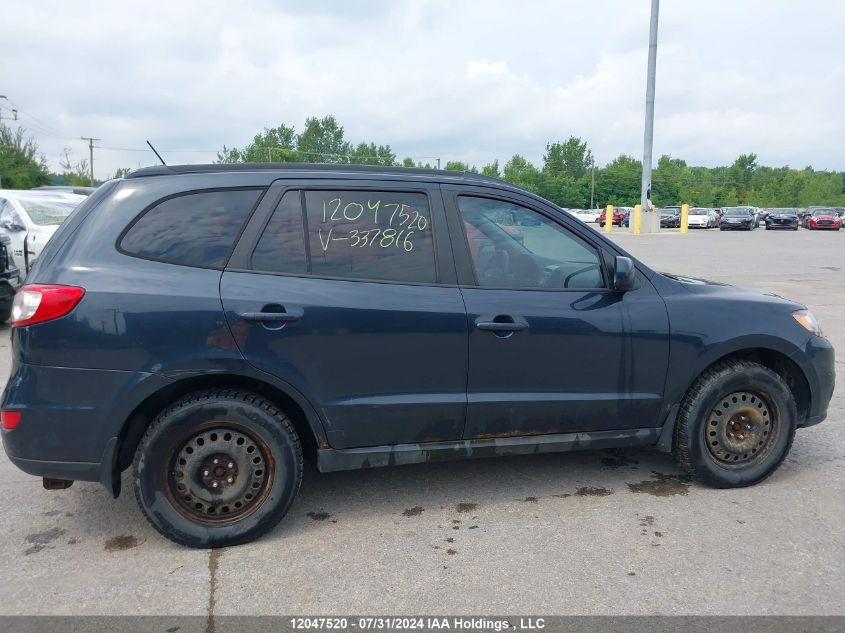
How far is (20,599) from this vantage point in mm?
2875

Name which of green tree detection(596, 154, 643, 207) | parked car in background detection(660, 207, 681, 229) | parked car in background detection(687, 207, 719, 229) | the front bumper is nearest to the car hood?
the front bumper

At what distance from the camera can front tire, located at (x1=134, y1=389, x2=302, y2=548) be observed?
3.21 meters

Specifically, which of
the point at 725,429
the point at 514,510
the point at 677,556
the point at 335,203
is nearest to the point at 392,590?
the point at 514,510

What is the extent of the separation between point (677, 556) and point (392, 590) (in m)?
1.36

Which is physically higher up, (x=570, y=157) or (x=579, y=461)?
(x=570, y=157)

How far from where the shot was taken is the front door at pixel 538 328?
11.6 ft

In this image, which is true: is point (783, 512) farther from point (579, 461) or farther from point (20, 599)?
point (20, 599)

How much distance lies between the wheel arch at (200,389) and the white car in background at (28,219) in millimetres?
7297

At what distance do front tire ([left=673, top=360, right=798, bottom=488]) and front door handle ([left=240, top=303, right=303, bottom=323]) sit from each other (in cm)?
224

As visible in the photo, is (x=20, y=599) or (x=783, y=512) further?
(x=783, y=512)

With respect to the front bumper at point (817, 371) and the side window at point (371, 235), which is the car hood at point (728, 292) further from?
the side window at point (371, 235)

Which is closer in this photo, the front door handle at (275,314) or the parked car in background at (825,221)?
the front door handle at (275,314)

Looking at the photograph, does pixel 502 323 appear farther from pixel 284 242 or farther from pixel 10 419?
pixel 10 419

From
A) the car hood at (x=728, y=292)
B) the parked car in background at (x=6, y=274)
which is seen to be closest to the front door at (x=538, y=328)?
the car hood at (x=728, y=292)
